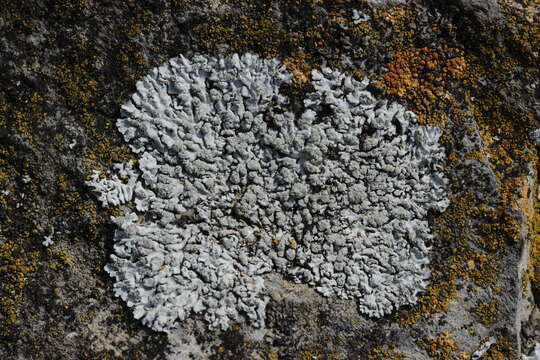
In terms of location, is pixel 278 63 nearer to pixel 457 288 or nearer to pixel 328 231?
pixel 328 231

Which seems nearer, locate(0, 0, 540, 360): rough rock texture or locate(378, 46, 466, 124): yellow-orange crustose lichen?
locate(0, 0, 540, 360): rough rock texture

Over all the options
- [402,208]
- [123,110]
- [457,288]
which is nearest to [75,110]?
[123,110]

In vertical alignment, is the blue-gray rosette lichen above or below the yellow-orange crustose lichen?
below

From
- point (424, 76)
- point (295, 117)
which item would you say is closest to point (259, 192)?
point (295, 117)

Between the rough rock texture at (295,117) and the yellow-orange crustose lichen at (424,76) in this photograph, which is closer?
the rough rock texture at (295,117)
